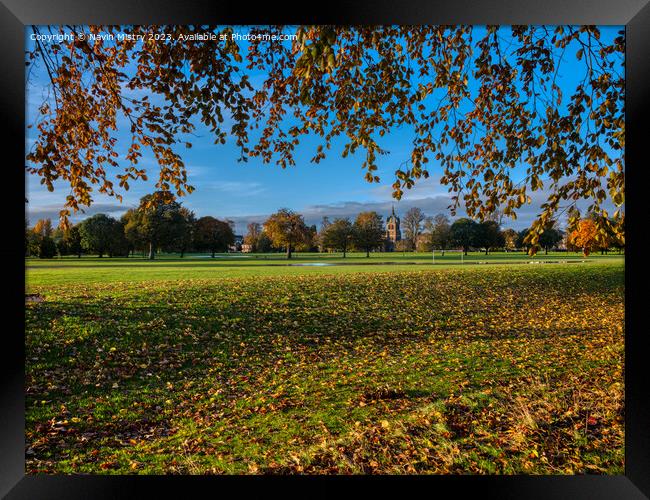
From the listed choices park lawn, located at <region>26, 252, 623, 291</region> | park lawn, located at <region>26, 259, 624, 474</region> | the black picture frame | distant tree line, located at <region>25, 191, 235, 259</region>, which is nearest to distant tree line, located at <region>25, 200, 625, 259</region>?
distant tree line, located at <region>25, 191, 235, 259</region>

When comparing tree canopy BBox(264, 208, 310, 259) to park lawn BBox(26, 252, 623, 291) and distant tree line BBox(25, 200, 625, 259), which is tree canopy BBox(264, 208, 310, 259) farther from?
park lawn BBox(26, 252, 623, 291)

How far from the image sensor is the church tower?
274 inches

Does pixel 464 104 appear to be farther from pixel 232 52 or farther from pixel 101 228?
pixel 101 228

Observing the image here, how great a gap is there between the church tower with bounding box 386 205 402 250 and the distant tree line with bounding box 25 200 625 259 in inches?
4.8

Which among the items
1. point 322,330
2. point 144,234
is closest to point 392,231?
point 322,330

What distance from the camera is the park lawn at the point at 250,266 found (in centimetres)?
946

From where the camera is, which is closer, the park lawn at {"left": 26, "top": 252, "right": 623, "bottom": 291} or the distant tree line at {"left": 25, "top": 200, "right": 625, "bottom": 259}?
the distant tree line at {"left": 25, "top": 200, "right": 625, "bottom": 259}

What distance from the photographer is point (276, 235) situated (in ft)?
27.1

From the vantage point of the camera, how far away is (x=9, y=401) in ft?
9.78

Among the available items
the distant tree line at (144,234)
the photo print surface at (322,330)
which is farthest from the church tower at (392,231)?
the distant tree line at (144,234)

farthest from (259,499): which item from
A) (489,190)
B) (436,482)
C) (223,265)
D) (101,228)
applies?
(223,265)
